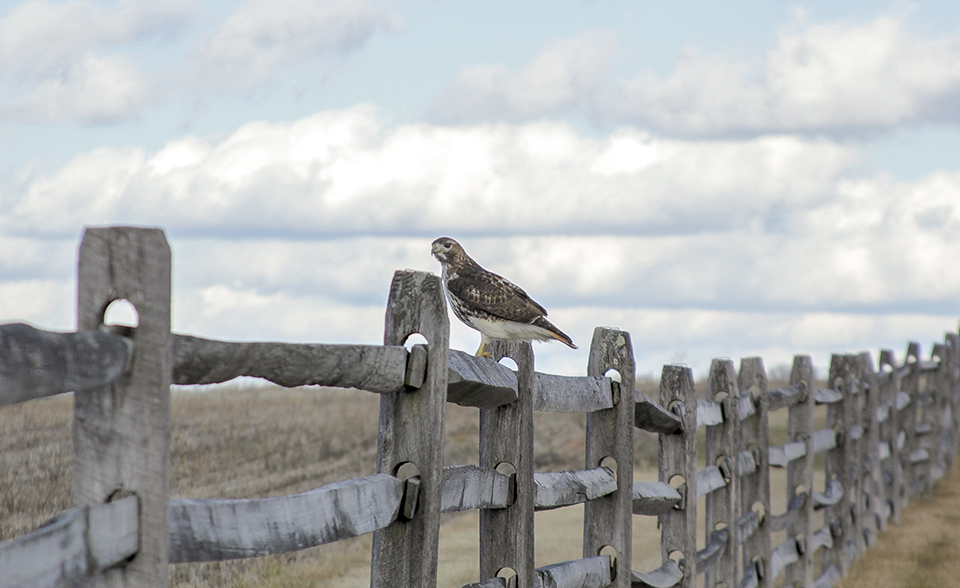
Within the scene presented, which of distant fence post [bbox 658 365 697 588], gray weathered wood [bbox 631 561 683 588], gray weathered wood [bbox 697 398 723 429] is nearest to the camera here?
gray weathered wood [bbox 631 561 683 588]

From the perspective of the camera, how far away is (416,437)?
312cm

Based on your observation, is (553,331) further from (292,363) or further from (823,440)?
(823,440)

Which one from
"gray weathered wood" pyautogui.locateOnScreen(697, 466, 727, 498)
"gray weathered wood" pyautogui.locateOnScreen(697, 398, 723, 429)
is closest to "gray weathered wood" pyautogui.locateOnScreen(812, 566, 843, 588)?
"gray weathered wood" pyautogui.locateOnScreen(697, 466, 727, 498)

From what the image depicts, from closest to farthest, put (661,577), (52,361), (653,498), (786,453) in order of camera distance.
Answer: (52,361) → (653,498) → (661,577) → (786,453)

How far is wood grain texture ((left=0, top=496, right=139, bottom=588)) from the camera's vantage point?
6.00 feet

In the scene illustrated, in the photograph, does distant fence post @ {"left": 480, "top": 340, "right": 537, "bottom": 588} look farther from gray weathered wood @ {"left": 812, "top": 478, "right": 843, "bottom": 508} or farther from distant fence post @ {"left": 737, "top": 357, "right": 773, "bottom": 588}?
gray weathered wood @ {"left": 812, "top": 478, "right": 843, "bottom": 508}

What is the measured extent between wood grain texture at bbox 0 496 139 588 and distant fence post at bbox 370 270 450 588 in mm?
1152

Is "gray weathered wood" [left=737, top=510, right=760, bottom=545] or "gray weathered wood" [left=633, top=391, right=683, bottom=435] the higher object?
"gray weathered wood" [left=633, top=391, right=683, bottom=435]

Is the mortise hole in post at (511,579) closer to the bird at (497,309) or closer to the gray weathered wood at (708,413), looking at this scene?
the gray weathered wood at (708,413)

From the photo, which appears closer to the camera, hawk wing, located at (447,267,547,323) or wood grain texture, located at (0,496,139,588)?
wood grain texture, located at (0,496,139,588)

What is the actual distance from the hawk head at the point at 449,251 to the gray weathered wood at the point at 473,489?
3970mm

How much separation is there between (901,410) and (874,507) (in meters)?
3.06

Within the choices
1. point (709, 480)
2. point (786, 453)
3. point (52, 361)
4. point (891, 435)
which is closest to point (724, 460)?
point (709, 480)

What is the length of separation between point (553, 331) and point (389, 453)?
4.00 meters
